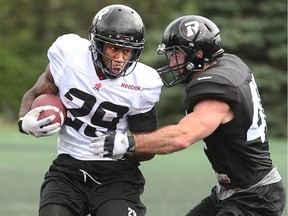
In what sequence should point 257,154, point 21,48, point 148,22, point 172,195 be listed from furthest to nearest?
point 148,22
point 21,48
point 172,195
point 257,154

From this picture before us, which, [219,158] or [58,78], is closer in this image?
[219,158]

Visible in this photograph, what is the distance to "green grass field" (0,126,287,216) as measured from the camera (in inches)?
320

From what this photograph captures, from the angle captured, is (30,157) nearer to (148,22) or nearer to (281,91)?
(281,91)

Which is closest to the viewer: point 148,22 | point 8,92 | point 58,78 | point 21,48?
point 58,78

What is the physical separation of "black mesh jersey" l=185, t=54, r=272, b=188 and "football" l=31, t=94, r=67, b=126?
2.67 feet

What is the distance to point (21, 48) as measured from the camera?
28938mm

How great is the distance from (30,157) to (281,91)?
11161 millimetres

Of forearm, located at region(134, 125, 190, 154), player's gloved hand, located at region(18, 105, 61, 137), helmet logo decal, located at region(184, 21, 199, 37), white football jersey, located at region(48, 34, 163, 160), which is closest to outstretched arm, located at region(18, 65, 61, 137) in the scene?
player's gloved hand, located at region(18, 105, 61, 137)

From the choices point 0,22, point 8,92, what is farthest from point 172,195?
point 0,22

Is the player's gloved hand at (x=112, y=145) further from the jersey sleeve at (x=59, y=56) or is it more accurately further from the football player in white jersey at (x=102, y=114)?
the jersey sleeve at (x=59, y=56)

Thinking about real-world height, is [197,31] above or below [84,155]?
above

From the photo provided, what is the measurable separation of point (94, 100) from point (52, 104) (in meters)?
0.27

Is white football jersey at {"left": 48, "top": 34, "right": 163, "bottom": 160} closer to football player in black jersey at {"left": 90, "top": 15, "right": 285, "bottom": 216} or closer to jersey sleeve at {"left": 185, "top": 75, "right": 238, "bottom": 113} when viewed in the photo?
football player in black jersey at {"left": 90, "top": 15, "right": 285, "bottom": 216}

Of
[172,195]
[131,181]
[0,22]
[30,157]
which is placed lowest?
[0,22]
